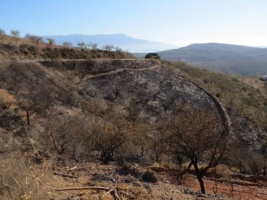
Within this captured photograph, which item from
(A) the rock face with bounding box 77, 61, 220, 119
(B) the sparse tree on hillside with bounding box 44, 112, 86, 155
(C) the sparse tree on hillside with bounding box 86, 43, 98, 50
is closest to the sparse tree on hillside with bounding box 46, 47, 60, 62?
(A) the rock face with bounding box 77, 61, 220, 119

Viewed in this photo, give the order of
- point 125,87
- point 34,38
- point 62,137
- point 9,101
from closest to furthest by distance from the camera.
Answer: point 62,137 → point 9,101 → point 125,87 → point 34,38

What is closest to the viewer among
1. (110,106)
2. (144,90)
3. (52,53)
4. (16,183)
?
(16,183)

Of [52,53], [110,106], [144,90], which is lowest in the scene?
[110,106]

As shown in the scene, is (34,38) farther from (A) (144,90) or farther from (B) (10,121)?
(B) (10,121)

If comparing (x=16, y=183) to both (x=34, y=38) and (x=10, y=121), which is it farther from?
(x=34, y=38)

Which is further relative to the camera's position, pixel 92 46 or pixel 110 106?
pixel 92 46

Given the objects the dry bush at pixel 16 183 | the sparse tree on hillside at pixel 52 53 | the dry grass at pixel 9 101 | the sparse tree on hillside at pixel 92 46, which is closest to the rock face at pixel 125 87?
the sparse tree on hillside at pixel 52 53

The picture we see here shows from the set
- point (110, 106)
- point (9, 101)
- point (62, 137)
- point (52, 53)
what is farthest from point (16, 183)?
point (52, 53)

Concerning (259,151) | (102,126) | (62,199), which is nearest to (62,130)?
(102,126)

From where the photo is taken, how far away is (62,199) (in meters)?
8.36

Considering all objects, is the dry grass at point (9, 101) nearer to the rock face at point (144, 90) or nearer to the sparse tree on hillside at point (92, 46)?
the rock face at point (144, 90)

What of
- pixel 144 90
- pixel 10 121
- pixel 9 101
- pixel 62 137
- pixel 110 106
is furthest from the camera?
pixel 144 90

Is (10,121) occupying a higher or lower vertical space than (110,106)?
higher

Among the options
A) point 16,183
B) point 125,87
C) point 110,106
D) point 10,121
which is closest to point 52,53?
point 125,87
